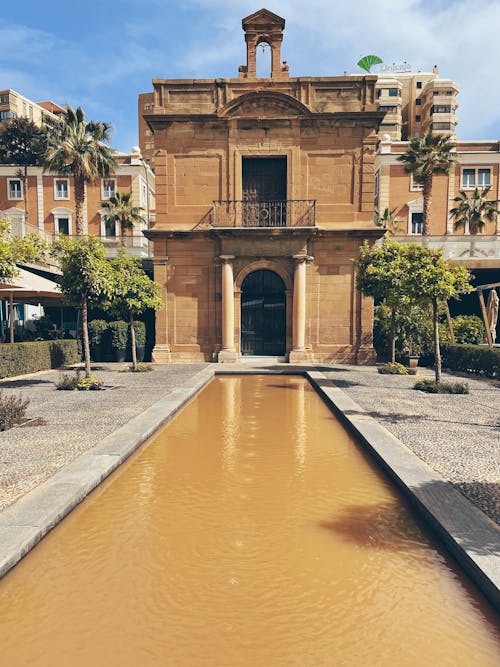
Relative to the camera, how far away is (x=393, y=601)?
3361 mm

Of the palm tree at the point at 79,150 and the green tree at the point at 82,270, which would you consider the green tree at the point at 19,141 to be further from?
the green tree at the point at 82,270

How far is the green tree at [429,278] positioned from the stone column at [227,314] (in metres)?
8.77

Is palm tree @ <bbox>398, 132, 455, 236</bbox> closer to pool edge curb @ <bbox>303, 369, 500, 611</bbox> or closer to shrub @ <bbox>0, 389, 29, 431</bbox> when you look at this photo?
pool edge curb @ <bbox>303, 369, 500, 611</bbox>

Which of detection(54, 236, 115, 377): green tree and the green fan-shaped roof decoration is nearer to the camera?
detection(54, 236, 115, 377): green tree

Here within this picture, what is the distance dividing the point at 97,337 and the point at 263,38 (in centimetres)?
1566

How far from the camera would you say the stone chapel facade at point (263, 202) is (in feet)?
63.7

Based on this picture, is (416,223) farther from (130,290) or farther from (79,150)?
(130,290)

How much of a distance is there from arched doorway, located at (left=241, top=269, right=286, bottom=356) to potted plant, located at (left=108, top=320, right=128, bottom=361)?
18.0 feet

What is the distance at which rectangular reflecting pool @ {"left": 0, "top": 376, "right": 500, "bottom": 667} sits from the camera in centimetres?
285

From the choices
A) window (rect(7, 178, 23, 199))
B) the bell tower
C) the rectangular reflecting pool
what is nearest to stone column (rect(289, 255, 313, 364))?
the bell tower

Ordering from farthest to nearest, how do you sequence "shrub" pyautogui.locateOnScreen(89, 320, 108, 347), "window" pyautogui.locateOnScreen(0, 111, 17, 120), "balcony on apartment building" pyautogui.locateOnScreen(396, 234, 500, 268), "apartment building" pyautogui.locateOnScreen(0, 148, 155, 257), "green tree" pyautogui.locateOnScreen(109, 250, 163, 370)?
1. "window" pyautogui.locateOnScreen(0, 111, 17, 120)
2. "apartment building" pyautogui.locateOnScreen(0, 148, 155, 257)
3. "balcony on apartment building" pyautogui.locateOnScreen(396, 234, 500, 268)
4. "shrub" pyautogui.locateOnScreen(89, 320, 108, 347)
5. "green tree" pyautogui.locateOnScreen(109, 250, 163, 370)

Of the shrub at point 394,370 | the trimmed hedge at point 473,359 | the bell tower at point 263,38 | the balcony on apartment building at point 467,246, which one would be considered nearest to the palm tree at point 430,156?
the balcony on apartment building at point 467,246

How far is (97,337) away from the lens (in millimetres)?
20438

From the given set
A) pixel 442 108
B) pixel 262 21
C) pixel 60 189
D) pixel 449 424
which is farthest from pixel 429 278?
pixel 442 108
